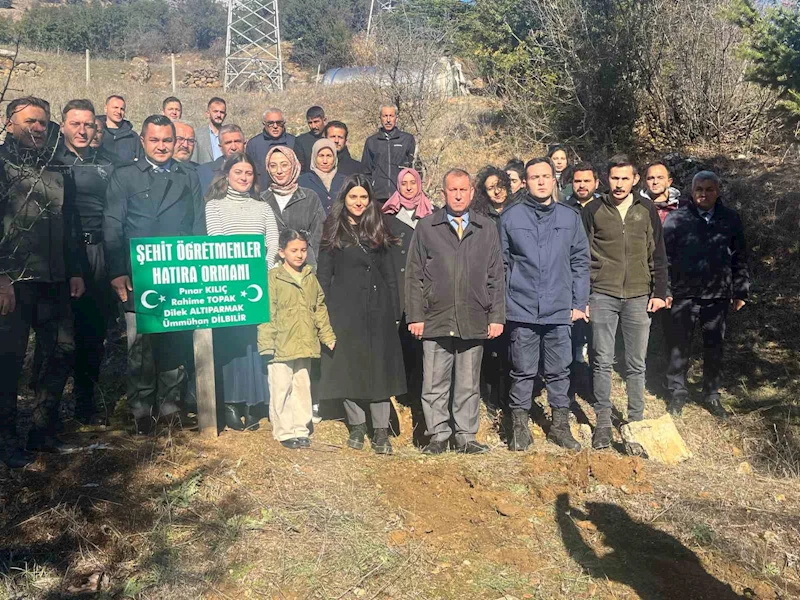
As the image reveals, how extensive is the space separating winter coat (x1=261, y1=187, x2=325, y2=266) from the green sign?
2.02 feet

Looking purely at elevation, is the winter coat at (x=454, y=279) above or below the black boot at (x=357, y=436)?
above

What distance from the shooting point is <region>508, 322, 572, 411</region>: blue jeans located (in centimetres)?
542

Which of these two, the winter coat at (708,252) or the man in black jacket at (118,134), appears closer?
the winter coat at (708,252)

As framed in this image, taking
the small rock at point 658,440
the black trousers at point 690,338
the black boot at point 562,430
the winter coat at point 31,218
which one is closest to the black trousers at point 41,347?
the winter coat at point 31,218

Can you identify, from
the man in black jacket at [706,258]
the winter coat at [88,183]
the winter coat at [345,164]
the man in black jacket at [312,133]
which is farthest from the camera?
the man in black jacket at [312,133]

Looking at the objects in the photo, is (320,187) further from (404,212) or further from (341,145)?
(341,145)

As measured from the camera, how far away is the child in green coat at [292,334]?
511 centimetres

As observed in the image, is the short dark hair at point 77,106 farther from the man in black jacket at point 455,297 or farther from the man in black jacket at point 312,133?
the man in black jacket at point 312,133

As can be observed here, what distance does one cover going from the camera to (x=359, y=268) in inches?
208

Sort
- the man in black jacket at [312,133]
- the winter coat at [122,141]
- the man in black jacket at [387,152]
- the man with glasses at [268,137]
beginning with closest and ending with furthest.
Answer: the winter coat at [122,141]
the man with glasses at [268,137]
the man in black jacket at [312,133]
the man in black jacket at [387,152]

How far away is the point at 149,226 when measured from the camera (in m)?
5.05

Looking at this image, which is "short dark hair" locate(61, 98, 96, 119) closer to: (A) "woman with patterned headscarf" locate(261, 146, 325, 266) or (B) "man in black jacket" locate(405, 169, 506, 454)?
(A) "woman with patterned headscarf" locate(261, 146, 325, 266)

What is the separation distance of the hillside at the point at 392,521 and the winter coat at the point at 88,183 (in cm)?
154

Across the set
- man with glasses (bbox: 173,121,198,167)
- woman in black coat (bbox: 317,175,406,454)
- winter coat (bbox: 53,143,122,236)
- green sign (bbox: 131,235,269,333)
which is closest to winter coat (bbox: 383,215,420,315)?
woman in black coat (bbox: 317,175,406,454)
